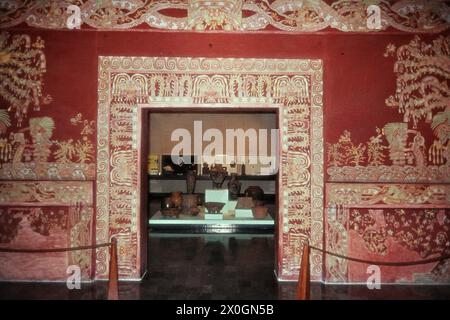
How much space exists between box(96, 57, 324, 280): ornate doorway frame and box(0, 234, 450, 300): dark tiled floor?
28cm

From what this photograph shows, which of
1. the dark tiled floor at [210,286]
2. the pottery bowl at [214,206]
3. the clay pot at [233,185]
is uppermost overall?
the clay pot at [233,185]

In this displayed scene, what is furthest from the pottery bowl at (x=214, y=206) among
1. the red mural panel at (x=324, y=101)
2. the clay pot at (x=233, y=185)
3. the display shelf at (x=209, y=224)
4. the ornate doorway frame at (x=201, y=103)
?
the red mural panel at (x=324, y=101)

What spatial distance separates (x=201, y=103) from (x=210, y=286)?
90.5 inches

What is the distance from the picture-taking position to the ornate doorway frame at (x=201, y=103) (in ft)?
14.6

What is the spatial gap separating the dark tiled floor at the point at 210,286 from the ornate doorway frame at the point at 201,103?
0.92 feet

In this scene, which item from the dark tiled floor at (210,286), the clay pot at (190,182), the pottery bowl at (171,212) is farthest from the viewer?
the clay pot at (190,182)

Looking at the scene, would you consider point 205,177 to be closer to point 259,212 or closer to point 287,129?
point 259,212

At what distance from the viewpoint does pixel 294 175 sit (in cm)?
451

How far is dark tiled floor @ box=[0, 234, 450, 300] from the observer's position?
4.02 m

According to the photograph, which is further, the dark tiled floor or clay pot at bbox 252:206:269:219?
clay pot at bbox 252:206:269:219

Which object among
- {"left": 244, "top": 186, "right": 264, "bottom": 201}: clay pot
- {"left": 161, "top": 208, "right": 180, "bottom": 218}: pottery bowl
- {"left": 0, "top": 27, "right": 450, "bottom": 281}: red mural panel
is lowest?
{"left": 161, "top": 208, "right": 180, "bottom": 218}: pottery bowl

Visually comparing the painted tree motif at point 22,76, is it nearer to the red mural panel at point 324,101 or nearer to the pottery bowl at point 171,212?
the red mural panel at point 324,101

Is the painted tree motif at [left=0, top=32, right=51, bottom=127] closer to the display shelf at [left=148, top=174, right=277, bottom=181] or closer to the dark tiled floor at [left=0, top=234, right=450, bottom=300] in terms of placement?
the dark tiled floor at [left=0, top=234, right=450, bottom=300]

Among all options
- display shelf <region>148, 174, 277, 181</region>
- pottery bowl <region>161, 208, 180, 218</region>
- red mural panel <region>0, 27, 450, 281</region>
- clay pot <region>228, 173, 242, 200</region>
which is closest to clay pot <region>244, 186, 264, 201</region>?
clay pot <region>228, 173, 242, 200</region>
